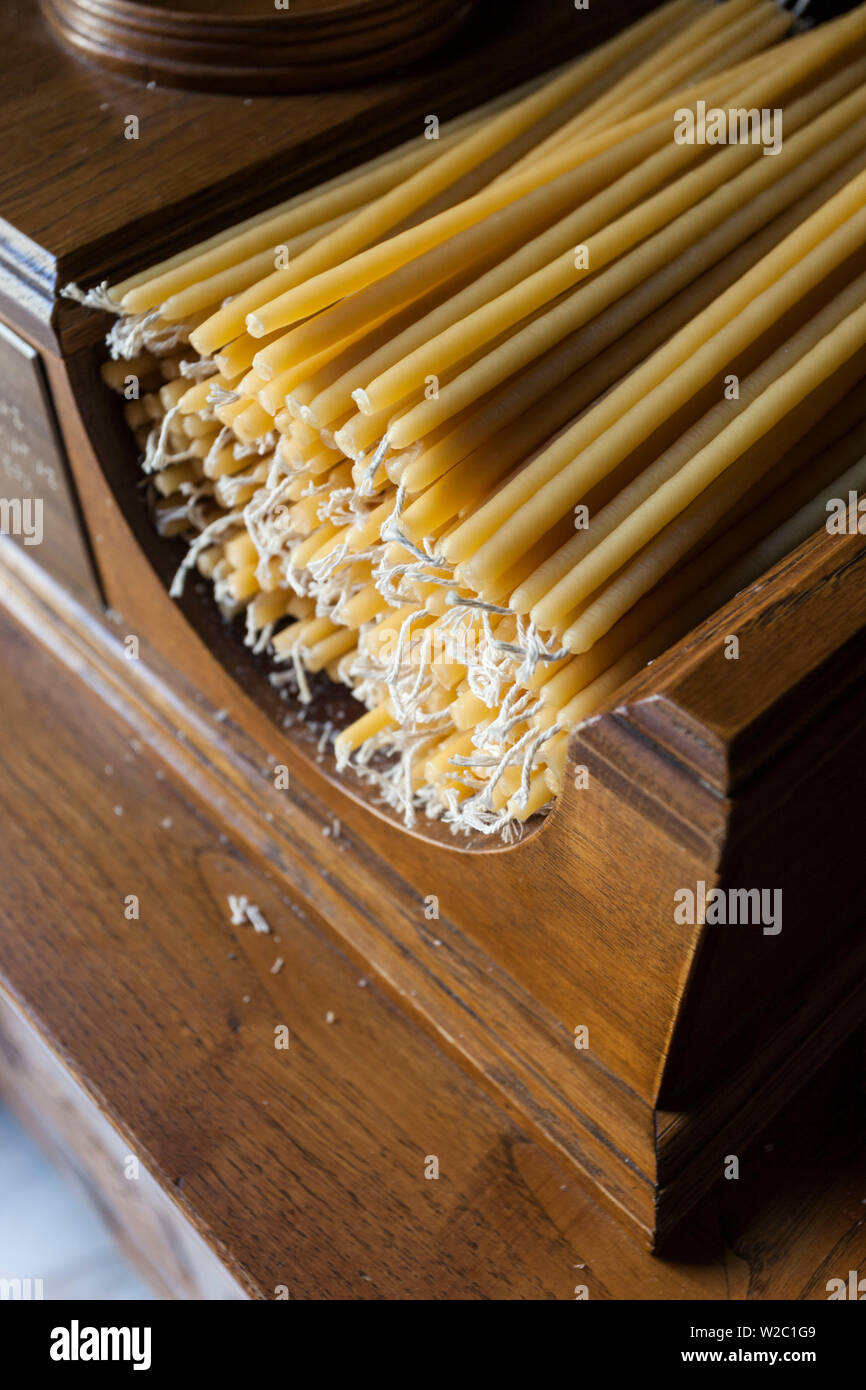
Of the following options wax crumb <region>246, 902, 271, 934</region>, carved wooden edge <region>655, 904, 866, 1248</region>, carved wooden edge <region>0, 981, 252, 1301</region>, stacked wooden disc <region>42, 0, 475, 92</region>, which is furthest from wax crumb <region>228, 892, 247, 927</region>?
stacked wooden disc <region>42, 0, 475, 92</region>

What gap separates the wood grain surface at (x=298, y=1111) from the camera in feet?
1.81

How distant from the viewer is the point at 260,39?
647 mm

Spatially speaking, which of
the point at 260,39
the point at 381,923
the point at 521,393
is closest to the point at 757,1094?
the point at 381,923

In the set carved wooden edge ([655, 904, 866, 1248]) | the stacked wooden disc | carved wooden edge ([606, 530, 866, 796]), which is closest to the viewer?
carved wooden edge ([606, 530, 866, 796])

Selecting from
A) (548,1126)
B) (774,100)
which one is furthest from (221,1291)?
(774,100)

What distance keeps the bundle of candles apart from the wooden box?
3 cm

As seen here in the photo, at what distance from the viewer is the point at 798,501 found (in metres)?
0.52

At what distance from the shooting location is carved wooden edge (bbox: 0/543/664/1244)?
56 cm

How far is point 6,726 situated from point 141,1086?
10.3 inches

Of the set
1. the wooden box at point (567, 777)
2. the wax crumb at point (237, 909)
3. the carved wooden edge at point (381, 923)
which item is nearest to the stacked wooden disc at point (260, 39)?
the wooden box at point (567, 777)

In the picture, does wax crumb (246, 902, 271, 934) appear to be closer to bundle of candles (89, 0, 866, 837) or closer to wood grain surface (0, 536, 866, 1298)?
wood grain surface (0, 536, 866, 1298)

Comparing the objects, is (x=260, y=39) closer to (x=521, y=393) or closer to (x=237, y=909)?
(x=521, y=393)

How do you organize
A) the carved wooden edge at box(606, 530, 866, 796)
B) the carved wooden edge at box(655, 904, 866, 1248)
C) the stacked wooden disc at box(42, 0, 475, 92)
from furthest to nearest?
the stacked wooden disc at box(42, 0, 475, 92)
the carved wooden edge at box(655, 904, 866, 1248)
the carved wooden edge at box(606, 530, 866, 796)

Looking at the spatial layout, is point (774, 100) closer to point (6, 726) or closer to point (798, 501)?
point (798, 501)
